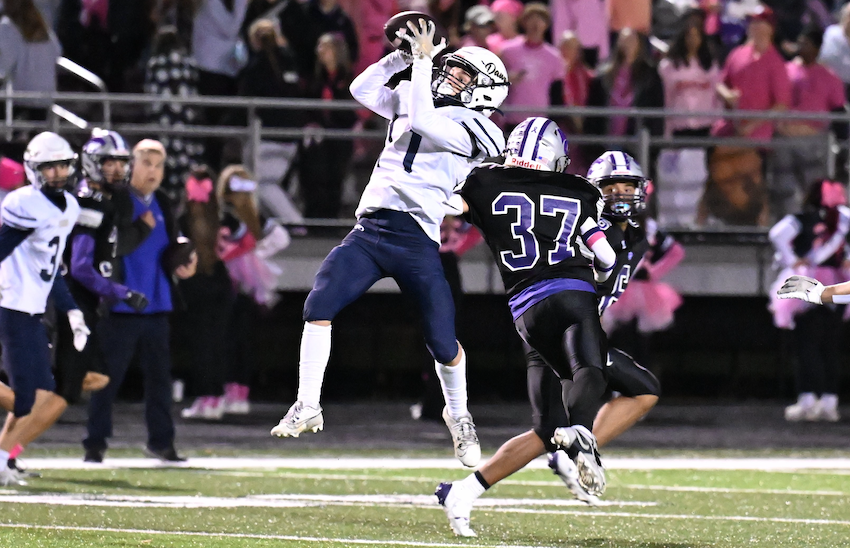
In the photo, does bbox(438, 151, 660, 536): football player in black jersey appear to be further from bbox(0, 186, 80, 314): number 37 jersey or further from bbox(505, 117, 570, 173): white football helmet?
bbox(0, 186, 80, 314): number 37 jersey

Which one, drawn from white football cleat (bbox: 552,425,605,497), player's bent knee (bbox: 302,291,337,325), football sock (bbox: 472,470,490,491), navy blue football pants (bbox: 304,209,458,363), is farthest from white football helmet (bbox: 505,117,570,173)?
football sock (bbox: 472,470,490,491)

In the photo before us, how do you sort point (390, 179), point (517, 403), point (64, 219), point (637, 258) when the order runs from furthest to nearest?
1. point (517, 403)
2. point (64, 219)
3. point (637, 258)
4. point (390, 179)

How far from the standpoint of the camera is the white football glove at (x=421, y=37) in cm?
756

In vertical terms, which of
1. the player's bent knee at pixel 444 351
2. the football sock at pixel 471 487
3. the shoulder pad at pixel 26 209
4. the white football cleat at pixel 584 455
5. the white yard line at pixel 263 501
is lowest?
the white yard line at pixel 263 501

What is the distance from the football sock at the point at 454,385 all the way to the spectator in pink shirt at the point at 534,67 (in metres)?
7.64

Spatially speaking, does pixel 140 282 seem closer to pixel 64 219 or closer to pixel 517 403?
pixel 64 219

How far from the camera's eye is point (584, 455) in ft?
23.2

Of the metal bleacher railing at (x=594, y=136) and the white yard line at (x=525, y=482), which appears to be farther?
the metal bleacher railing at (x=594, y=136)

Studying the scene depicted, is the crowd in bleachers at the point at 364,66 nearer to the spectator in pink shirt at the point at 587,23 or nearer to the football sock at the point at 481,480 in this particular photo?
the spectator in pink shirt at the point at 587,23

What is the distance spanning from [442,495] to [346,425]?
638 centimetres

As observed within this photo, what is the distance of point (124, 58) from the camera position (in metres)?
15.7

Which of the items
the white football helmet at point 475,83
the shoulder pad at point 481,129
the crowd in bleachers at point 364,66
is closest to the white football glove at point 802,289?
the shoulder pad at point 481,129

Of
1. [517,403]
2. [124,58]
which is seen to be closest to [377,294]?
[517,403]

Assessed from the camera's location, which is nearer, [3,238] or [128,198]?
[3,238]
